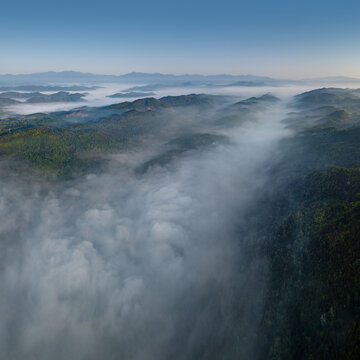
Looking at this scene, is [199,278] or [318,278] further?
[199,278]

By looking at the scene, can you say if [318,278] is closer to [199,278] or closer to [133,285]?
[199,278]

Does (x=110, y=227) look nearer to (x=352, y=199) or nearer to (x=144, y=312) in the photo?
(x=144, y=312)

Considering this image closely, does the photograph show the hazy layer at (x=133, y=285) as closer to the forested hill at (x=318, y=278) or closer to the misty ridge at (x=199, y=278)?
the misty ridge at (x=199, y=278)

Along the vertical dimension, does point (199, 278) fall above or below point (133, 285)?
above

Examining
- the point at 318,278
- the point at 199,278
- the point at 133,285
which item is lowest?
the point at 133,285

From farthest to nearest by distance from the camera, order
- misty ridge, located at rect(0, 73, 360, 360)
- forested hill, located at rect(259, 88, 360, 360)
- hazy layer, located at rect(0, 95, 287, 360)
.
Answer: hazy layer, located at rect(0, 95, 287, 360)
misty ridge, located at rect(0, 73, 360, 360)
forested hill, located at rect(259, 88, 360, 360)

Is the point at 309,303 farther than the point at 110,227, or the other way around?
the point at 110,227

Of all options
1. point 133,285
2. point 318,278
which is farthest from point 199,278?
point 318,278

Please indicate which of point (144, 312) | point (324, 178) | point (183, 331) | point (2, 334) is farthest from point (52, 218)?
point (324, 178)

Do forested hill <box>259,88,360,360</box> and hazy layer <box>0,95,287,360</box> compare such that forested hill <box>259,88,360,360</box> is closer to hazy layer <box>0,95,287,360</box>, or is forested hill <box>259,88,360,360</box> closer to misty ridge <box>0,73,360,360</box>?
misty ridge <box>0,73,360,360</box>

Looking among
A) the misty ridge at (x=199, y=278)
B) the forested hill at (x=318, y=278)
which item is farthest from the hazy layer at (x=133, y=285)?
the forested hill at (x=318, y=278)

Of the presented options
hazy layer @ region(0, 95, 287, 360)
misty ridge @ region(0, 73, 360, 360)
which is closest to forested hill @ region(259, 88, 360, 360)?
misty ridge @ region(0, 73, 360, 360)
